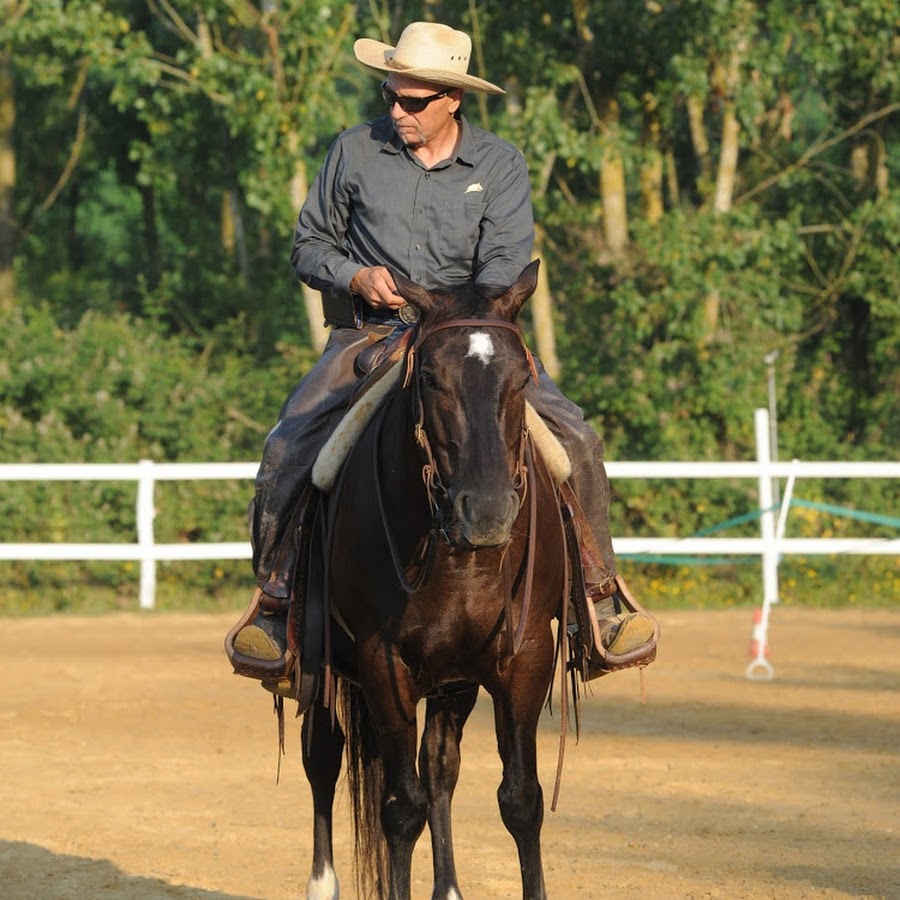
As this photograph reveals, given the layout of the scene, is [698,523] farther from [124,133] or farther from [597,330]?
[124,133]

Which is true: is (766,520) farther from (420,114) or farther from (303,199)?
(420,114)

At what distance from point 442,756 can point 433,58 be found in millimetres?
2626

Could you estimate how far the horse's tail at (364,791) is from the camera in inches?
261

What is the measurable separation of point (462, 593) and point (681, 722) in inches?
256

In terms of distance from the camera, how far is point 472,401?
5.11 meters

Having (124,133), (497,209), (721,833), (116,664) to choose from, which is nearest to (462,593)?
(497,209)

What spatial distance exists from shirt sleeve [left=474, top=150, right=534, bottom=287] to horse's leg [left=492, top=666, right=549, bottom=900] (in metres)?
1.54

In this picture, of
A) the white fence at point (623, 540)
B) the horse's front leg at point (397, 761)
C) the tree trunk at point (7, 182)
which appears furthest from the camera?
the tree trunk at point (7, 182)

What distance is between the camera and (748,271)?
846 inches

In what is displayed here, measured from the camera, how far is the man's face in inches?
250

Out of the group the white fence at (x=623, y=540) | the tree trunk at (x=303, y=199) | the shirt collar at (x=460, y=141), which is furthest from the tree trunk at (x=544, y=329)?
the shirt collar at (x=460, y=141)

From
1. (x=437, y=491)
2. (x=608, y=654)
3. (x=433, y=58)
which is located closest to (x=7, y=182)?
(x=433, y=58)

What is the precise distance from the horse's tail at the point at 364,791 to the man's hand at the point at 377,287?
4.91 feet

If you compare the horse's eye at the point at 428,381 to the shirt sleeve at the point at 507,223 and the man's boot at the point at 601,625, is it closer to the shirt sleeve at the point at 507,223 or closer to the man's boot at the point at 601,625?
the shirt sleeve at the point at 507,223
